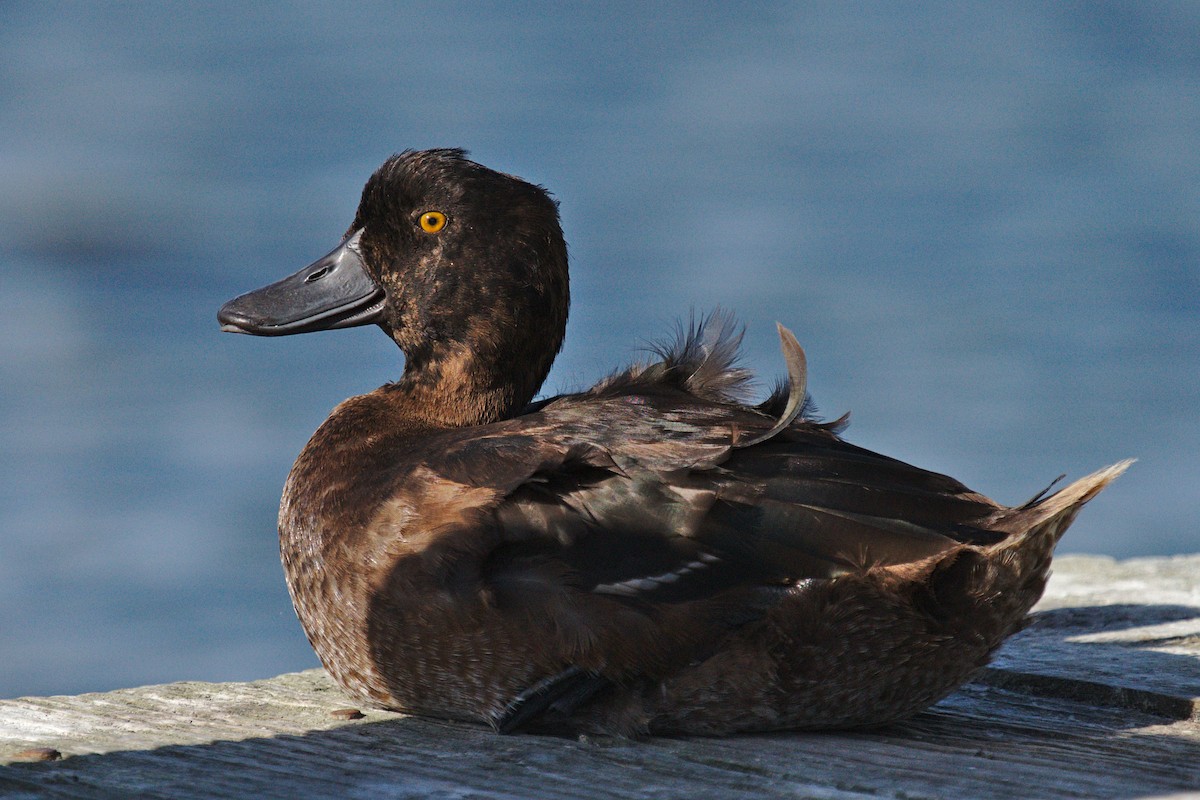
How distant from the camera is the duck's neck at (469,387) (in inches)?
135

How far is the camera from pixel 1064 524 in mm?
2686

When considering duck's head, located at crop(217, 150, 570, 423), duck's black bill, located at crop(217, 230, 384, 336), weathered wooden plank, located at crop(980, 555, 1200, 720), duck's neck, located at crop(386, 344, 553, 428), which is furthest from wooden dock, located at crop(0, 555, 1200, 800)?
duck's black bill, located at crop(217, 230, 384, 336)

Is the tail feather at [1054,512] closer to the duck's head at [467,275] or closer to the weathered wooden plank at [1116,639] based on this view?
the weathered wooden plank at [1116,639]

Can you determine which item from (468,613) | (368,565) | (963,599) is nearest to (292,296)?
(368,565)

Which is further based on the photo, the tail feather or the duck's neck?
the duck's neck

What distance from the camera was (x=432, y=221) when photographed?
3510mm

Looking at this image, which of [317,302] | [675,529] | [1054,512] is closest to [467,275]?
[317,302]

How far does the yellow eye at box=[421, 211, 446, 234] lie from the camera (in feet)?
11.5

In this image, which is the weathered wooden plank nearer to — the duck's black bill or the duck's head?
the duck's head

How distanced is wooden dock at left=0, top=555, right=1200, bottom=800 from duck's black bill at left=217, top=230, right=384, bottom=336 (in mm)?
958

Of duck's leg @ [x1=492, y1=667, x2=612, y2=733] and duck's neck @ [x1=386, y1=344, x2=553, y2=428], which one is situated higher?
duck's neck @ [x1=386, y1=344, x2=553, y2=428]

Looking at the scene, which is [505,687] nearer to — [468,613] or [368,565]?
[468,613]

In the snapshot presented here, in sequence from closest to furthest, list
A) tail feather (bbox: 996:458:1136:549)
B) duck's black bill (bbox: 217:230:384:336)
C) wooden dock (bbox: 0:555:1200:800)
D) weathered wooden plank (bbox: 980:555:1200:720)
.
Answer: wooden dock (bbox: 0:555:1200:800) < tail feather (bbox: 996:458:1136:549) < weathered wooden plank (bbox: 980:555:1200:720) < duck's black bill (bbox: 217:230:384:336)

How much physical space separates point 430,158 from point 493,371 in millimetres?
567
